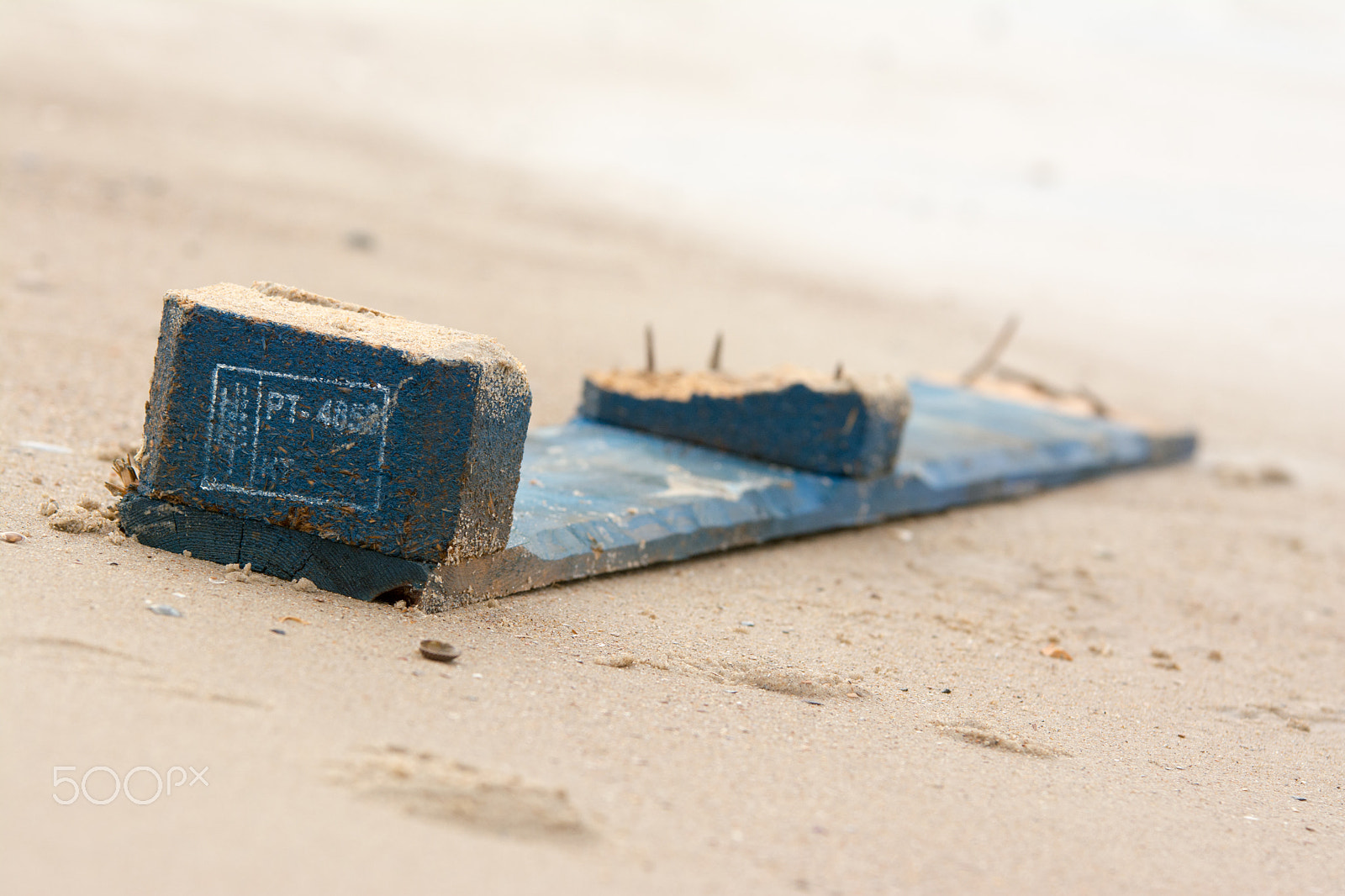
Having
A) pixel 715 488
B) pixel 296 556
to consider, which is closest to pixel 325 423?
pixel 296 556

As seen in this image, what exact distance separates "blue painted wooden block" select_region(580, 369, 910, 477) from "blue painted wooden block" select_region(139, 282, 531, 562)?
186 cm

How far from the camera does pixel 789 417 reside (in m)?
4.75

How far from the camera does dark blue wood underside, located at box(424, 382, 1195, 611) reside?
3.49 m

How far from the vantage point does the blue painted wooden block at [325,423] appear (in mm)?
2910

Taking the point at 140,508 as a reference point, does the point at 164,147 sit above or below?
above

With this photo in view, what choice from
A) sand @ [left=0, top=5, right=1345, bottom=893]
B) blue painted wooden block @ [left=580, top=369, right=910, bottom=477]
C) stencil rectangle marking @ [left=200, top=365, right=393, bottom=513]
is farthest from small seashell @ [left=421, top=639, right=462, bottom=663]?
blue painted wooden block @ [left=580, top=369, right=910, bottom=477]

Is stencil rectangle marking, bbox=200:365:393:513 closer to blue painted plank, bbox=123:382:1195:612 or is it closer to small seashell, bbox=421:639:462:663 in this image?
blue painted plank, bbox=123:382:1195:612

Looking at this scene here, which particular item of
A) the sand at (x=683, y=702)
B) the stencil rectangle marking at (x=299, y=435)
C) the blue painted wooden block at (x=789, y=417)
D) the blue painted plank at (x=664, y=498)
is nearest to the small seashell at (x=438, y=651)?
the sand at (x=683, y=702)

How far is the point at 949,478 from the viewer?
17.8 ft

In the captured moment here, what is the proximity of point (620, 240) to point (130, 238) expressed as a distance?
4.43 m

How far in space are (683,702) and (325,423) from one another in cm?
104

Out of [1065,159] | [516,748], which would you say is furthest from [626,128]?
[516,748]

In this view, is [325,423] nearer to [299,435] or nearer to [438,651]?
[299,435]

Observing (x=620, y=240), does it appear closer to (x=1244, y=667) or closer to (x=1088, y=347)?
(x=1088, y=347)
